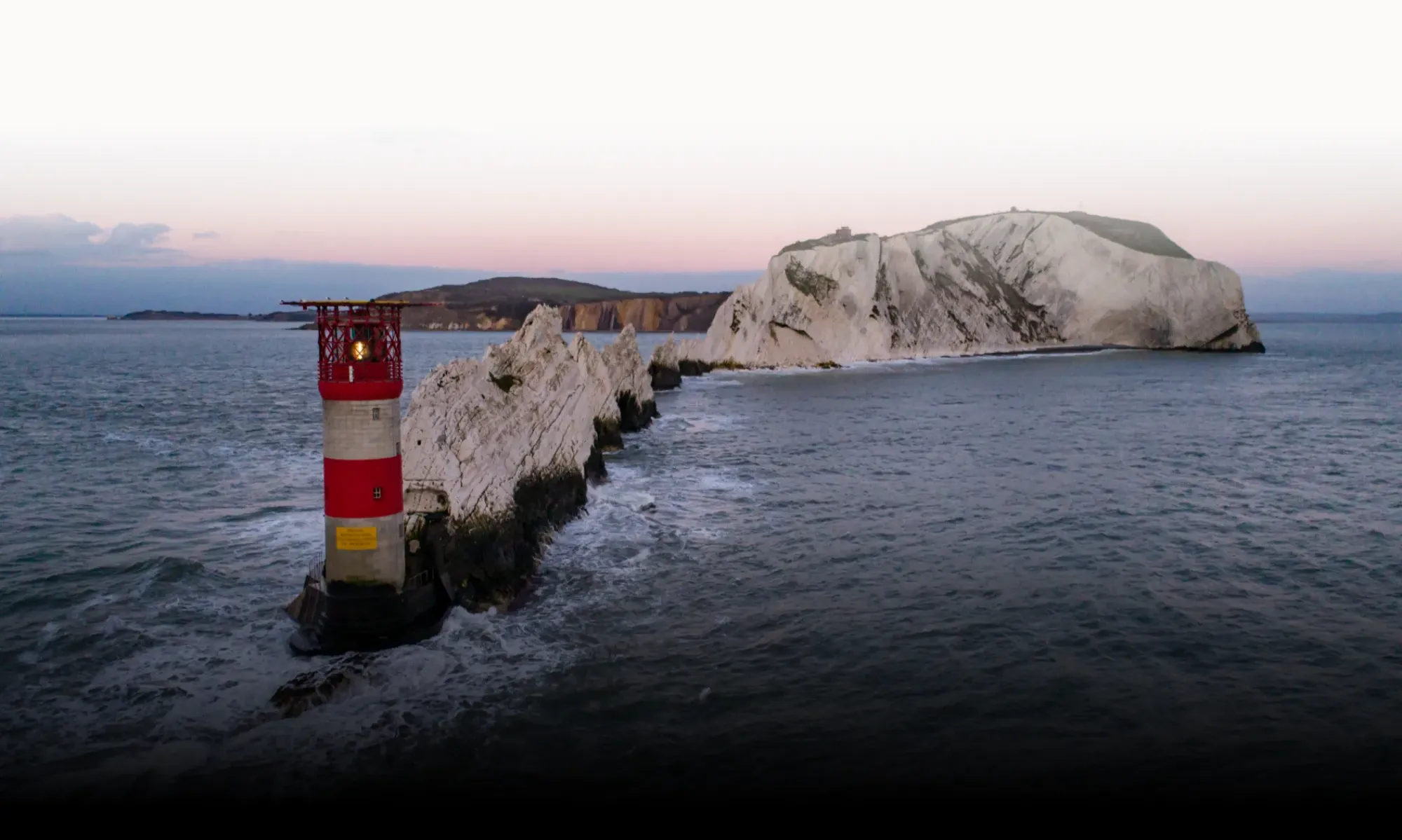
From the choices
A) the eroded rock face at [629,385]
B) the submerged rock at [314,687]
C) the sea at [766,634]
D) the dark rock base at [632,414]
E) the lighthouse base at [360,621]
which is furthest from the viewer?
the eroded rock face at [629,385]

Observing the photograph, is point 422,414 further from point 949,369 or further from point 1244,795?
point 949,369

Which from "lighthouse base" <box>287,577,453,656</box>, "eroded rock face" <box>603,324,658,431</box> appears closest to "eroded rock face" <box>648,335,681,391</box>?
"eroded rock face" <box>603,324,658,431</box>

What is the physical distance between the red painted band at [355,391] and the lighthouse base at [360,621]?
11.8 feet

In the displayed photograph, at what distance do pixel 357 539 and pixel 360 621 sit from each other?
158 centimetres

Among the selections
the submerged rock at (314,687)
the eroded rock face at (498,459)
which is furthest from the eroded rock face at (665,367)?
the submerged rock at (314,687)

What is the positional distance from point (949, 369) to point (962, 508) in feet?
252

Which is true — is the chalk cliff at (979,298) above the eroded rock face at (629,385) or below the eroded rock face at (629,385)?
above

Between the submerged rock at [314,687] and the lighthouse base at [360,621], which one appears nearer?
the submerged rock at [314,687]

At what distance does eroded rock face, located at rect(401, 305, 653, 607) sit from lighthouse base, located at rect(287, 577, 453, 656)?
59.2 inches

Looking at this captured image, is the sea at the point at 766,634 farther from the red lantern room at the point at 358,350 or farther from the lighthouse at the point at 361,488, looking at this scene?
the red lantern room at the point at 358,350

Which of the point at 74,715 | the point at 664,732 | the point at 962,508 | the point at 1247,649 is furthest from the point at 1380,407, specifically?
the point at 74,715

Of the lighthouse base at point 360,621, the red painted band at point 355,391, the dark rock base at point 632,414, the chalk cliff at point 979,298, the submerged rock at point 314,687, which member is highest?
the chalk cliff at point 979,298

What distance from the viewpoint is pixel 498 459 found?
2342cm

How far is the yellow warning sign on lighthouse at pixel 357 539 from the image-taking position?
1752 centimetres
